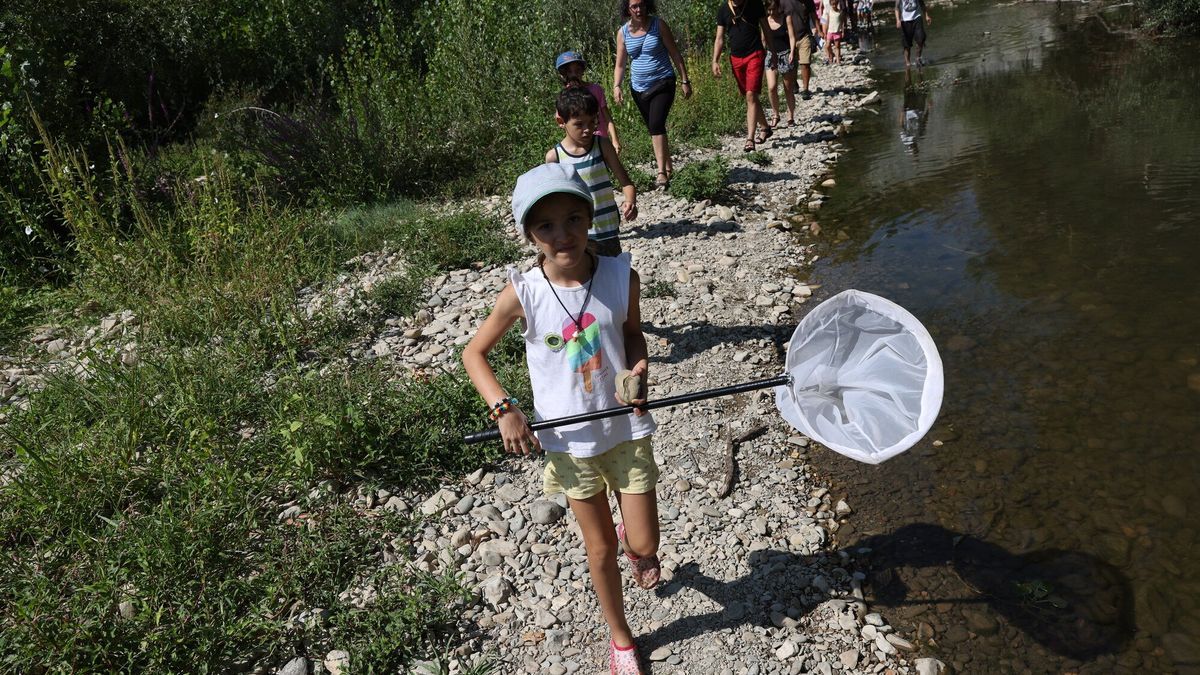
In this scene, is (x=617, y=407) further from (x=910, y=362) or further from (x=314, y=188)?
(x=314, y=188)

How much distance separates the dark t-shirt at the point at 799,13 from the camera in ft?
41.5

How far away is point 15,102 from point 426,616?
7.81 m

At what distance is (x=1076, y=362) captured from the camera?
514cm

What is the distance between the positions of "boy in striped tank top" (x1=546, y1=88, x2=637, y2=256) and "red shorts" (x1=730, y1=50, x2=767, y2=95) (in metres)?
5.41

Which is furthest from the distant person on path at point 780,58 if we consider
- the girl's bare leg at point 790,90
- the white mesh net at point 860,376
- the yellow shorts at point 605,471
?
the yellow shorts at point 605,471

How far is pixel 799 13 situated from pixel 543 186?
12.3 meters

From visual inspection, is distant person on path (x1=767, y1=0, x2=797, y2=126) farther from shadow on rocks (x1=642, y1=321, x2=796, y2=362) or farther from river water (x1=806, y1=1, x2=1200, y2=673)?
shadow on rocks (x1=642, y1=321, x2=796, y2=362)

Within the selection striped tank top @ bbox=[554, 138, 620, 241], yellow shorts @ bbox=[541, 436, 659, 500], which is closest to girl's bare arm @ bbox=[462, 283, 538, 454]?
yellow shorts @ bbox=[541, 436, 659, 500]

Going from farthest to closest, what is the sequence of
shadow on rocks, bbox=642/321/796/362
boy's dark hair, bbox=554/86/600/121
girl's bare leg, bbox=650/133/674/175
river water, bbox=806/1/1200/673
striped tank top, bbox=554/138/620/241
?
1. girl's bare leg, bbox=650/133/674/175
2. shadow on rocks, bbox=642/321/796/362
3. striped tank top, bbox=554/138/620/241
4. boy's dark hair, bbox=554/86/600/121
5. river water, bbox=806/1/1200/673

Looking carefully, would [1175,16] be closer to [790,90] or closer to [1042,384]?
[790,90]

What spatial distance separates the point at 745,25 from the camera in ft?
32.3

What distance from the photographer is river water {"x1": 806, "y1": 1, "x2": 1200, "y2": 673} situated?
3.48m

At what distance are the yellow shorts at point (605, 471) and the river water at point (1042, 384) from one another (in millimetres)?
1444

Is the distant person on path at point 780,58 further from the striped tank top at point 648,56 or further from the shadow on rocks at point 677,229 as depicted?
the shadow on rocks at point 677,229
